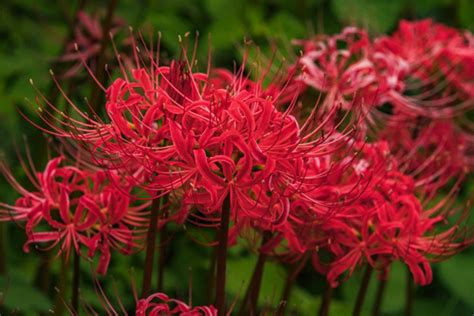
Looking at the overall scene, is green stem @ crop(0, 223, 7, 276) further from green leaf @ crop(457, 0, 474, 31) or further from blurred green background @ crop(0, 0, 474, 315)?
green leaf @ crop(457, 0, 474, 31)

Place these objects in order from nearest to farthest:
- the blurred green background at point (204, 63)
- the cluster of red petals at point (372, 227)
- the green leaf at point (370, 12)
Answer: the cluster of red petals at point (372, 227)
the blurred green background at point (204, 63)
the green leaf at point (370, 12)

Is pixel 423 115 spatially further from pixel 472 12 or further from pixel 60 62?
pixel 60 62

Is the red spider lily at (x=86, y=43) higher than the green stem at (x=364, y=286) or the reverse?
higher

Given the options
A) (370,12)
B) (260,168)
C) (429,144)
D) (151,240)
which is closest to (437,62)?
(429,144)

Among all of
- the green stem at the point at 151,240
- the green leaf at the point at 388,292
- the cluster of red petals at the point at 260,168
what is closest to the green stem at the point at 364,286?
the cluster of red petals at the point at 260,168

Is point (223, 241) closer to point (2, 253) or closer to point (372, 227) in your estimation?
point (372, 227)

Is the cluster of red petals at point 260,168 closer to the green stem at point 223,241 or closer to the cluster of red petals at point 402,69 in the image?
the green stem at point 223,241

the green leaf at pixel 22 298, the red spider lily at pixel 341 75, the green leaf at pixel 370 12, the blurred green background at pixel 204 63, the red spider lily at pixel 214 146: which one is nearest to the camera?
the red spider lily at pixel 214 146

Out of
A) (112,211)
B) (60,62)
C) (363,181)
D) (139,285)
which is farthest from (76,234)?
(60,62)
